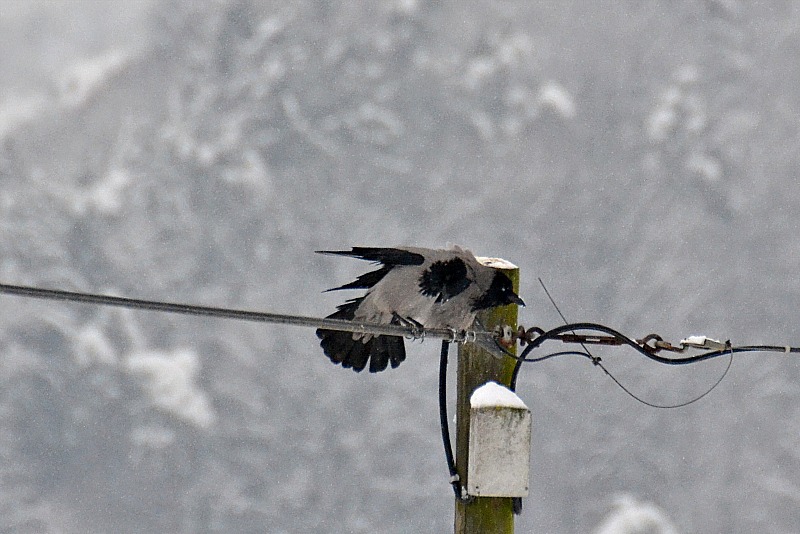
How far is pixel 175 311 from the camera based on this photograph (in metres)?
2.42

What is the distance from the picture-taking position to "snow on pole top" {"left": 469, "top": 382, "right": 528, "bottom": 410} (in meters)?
3.15

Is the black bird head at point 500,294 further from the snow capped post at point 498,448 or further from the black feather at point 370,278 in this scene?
the black feather at point 370,278

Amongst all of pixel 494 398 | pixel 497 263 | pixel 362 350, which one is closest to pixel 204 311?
pixel 494 398

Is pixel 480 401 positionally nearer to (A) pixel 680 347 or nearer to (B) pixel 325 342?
(A) pixel 680 347

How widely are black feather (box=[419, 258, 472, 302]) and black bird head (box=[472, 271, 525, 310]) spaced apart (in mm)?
458

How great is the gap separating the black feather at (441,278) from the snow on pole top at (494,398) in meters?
0.90

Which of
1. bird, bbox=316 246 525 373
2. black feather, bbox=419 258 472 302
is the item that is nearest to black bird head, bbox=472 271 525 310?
bird, bbox=316 246 525 373

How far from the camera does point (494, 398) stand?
3170 millimetres

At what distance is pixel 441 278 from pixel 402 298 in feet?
0.57

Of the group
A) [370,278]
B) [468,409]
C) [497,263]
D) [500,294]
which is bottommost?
[468,409]

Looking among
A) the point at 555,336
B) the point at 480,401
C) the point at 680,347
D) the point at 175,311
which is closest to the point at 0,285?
the point at 175,311

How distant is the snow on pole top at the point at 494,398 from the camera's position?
315 centimetres

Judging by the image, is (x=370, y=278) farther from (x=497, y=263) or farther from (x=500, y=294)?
(x=500, y=294)

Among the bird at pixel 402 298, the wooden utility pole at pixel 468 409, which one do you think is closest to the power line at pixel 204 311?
the wooden utility pole at pixel 468 409
